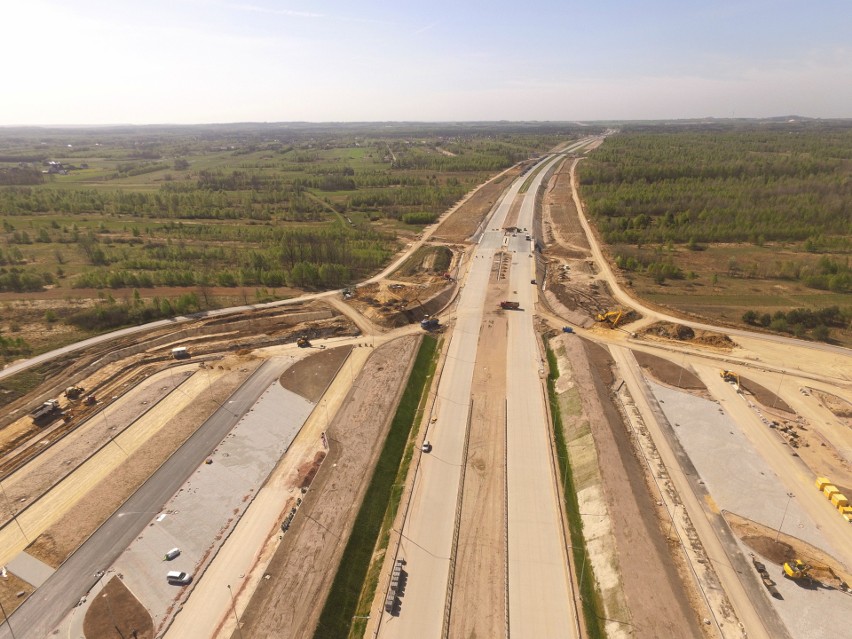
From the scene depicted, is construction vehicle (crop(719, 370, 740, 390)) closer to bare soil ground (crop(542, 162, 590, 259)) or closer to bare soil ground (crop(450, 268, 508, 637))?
bare soil ground (crop(450, 268, 508, 637))

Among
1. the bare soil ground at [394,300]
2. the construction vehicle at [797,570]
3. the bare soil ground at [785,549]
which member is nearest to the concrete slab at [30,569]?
the bare soil ground at [394,300]

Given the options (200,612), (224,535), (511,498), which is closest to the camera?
(200,612)

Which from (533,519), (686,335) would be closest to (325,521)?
(533,519)

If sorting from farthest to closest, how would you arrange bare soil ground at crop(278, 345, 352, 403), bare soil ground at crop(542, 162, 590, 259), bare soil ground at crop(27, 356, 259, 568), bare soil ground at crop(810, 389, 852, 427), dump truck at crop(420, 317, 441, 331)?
bare soil ground at crop(542, 162, 590, 259) → dump truck at crop(420, 317, 441, 331) → bare soil ground at crop(278, 345, 352, 403) → bare soil ground at crop(810, 389, 852, 427) → bare soil ground at crop(27, 356, 259, 568)

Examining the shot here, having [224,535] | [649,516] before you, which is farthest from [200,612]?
[649,516]

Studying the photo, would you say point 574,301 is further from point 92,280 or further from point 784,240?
point 92,280

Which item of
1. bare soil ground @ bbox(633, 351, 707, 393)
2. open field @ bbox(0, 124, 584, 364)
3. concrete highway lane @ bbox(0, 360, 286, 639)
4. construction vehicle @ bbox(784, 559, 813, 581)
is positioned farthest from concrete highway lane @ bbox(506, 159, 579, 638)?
open field @ bbox(0, 124, 584, 364)

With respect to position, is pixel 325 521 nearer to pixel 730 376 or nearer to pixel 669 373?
pixel 669 373
